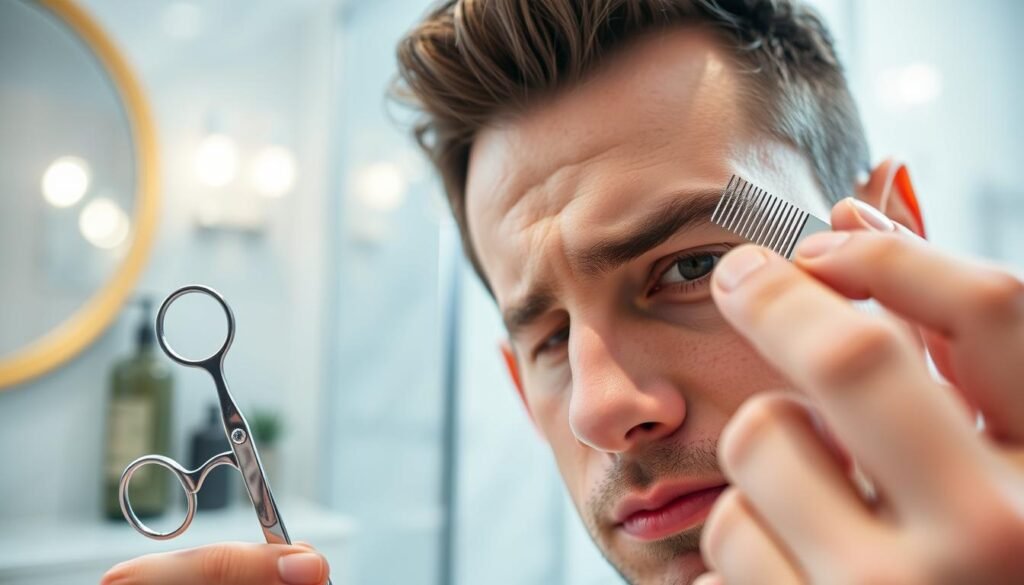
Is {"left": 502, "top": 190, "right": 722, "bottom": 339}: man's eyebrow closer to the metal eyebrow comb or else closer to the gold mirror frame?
the metal eyebrow comb

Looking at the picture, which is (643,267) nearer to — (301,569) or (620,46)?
(620,46)

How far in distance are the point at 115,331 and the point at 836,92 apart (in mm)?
1471

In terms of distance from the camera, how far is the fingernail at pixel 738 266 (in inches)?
10.3

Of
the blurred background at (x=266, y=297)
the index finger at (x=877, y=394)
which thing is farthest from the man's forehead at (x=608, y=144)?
the blurred background at (x=266, y=297)

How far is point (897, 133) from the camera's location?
0.81m

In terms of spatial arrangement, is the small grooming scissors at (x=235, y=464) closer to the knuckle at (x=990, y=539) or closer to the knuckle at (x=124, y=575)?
the knuckle at (x=124, y=575)

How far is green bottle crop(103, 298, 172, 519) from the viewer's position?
1.44m

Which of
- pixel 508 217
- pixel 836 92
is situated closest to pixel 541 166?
pixel 508 217

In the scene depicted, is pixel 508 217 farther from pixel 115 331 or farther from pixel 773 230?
pixel 115 331

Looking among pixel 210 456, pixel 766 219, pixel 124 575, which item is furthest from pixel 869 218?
pixel 210 456

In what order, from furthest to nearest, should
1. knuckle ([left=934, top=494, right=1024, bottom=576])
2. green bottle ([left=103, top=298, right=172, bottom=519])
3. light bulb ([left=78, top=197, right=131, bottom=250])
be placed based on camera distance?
light bulb ([left=78, top=197, right=131, bottom=250]), green bottle ([left=103, top=298, right=172, bottom=519]), knuckle ([left=934, top=494, right=1024, bottom=576])

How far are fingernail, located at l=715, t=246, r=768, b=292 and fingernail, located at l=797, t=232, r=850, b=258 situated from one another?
0.02 metres

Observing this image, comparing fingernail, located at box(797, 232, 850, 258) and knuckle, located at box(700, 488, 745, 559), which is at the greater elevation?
fingernail, located at box(797, 232, 850, 258)

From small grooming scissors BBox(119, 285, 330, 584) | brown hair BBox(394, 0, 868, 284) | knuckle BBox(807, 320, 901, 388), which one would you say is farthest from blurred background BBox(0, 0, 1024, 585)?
knuckle BBox(807, 320, 901, 388)
